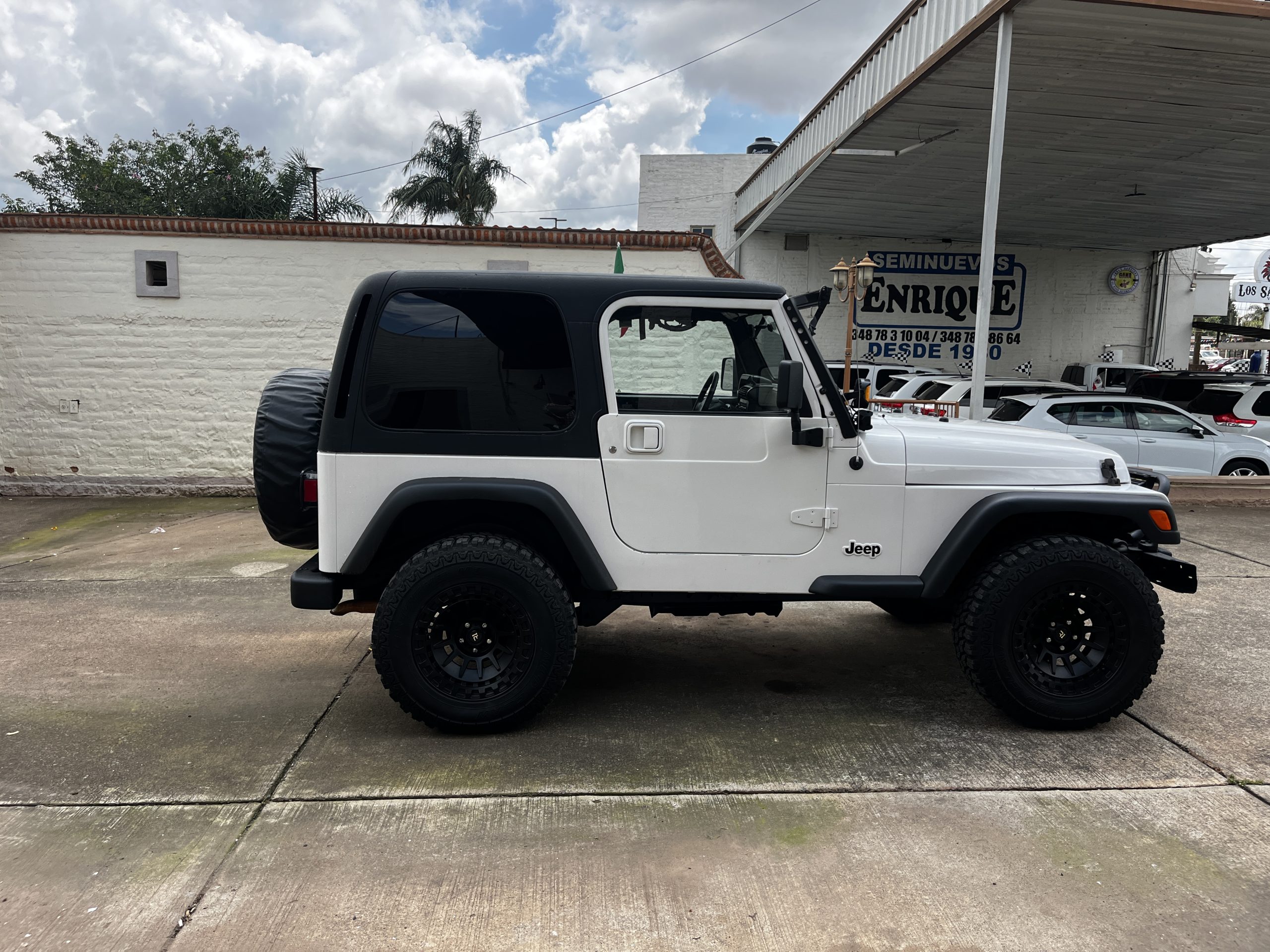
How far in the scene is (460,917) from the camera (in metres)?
2.60

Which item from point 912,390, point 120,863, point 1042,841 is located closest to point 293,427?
point 120,863

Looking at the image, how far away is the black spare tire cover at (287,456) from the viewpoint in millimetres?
3785

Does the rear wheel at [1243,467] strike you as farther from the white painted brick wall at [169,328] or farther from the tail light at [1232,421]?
the white painted brick wall at [169,328]

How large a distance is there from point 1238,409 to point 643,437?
11.7m

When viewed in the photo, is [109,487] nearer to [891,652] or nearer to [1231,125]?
[891,652]

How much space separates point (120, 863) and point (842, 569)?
2913mm

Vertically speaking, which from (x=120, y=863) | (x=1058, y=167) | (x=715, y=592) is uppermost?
(x=1058, y=167)

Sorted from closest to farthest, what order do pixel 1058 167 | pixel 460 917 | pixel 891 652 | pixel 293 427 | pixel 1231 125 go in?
pixel 460 917 < pixel 293 427 < pixel 891 652 < pixel 1231 125 < pixel 1058 167

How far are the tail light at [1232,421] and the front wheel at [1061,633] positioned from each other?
393 inches

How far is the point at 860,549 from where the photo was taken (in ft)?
12.5

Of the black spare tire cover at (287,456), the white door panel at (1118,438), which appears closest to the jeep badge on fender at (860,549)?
the black spare tire cover at (287,456)

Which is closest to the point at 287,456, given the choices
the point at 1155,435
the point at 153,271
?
the point at 153,271

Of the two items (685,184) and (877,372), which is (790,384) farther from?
(685,184)

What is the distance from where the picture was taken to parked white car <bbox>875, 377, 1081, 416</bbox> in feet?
37.3
